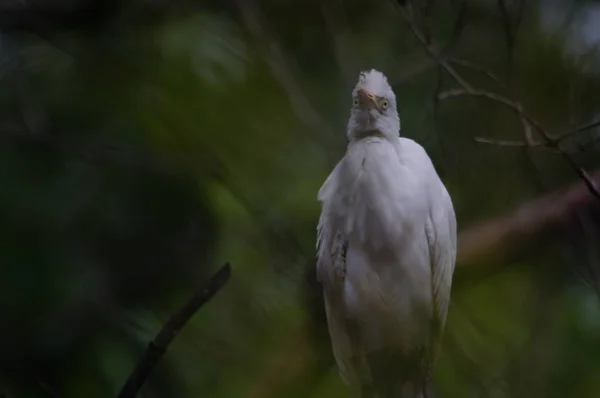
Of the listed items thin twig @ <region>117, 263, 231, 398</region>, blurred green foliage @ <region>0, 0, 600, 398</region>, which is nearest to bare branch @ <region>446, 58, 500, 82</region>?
blurred green foliage @ <region>0, 0, 600, 398</region>

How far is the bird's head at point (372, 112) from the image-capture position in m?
0.69

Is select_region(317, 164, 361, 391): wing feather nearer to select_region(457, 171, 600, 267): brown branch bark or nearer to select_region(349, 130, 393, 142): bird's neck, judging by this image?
select_region(349, 130, 393, 142): bird's neck

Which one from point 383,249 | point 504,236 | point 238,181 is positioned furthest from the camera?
point 238,181

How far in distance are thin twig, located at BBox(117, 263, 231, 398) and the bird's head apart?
11.2 inches

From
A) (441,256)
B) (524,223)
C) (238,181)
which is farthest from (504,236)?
(238,181)

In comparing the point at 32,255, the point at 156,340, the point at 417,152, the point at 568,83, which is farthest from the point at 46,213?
the point at 568,83

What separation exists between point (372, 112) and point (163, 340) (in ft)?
1.24

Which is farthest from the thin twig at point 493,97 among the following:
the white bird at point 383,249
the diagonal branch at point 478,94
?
the white bird at point 383,249

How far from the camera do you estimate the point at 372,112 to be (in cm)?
69

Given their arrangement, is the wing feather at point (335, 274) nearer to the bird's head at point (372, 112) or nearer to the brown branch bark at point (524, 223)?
the bird's head at point (372, 112)

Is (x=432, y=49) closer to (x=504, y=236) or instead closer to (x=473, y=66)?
(x=473, y=66)

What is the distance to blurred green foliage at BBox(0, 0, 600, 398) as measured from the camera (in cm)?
86

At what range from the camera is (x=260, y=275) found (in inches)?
36.6

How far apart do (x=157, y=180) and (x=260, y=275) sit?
0.20 m
